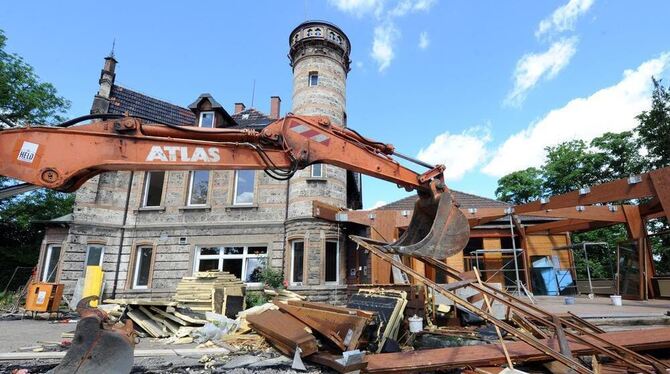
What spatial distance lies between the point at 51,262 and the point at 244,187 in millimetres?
7965

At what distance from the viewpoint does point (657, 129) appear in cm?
2153

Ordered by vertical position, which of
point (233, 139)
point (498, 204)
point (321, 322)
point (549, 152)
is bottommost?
point (321, 322)

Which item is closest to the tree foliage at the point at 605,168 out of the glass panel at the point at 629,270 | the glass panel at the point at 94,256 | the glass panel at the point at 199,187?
the glass panel at the point at 629,270

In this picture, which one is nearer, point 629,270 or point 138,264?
point 629,270

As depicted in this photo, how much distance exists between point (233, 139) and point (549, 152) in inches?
1321

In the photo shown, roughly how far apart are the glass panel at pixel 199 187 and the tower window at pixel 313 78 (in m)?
5.90

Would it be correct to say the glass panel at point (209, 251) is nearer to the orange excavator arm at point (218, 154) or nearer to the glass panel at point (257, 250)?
the glass panel at point (257, 250)

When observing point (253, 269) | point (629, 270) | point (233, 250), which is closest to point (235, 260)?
point (233, 250)

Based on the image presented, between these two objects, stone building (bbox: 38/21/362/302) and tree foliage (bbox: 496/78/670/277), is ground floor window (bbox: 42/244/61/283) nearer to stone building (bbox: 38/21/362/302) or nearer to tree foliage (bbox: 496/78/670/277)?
stone building (bbox: 38/21/362/302)

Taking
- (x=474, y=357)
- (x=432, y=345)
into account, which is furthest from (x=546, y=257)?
(x=474, y=357)

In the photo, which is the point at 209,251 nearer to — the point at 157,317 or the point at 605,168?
the point at 157,317

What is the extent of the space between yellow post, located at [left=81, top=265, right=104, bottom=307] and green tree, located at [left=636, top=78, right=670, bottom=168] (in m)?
30.1

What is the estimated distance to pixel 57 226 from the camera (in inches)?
530

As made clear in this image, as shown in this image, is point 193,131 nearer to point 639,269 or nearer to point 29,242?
point 639,269
